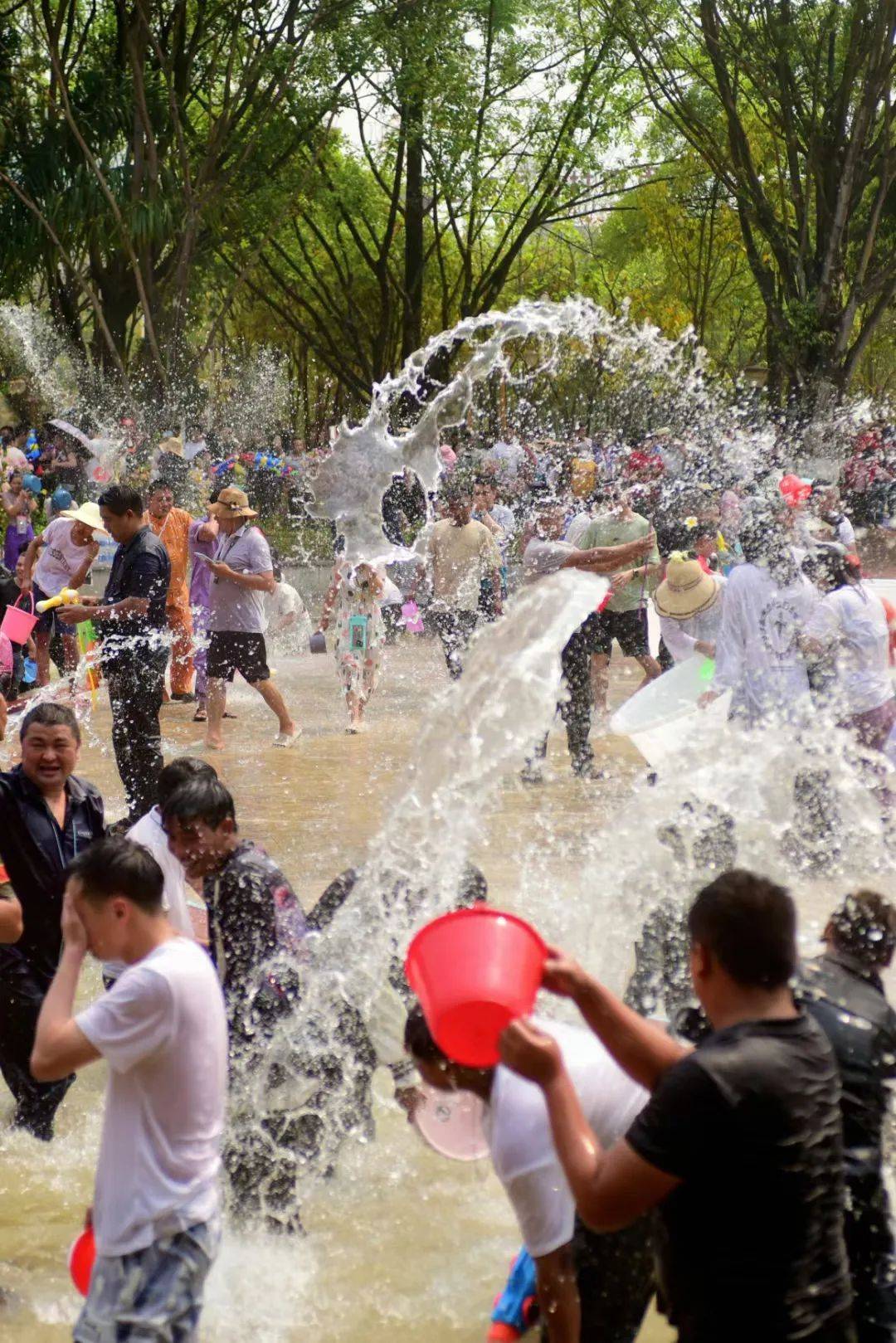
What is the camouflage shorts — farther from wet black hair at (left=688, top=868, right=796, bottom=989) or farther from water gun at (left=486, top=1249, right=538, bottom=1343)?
wet black hair at (left=688, top=868, right=796, bottom=989)

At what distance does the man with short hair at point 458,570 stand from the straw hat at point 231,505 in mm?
1343

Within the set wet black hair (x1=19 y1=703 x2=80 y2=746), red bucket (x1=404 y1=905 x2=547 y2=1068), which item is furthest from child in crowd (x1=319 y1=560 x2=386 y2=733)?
red bucket (x1=404 y1=905 x2=547 y2=1068)

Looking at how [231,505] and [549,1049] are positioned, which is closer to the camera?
[549,1049]

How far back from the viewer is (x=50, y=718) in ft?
15.0

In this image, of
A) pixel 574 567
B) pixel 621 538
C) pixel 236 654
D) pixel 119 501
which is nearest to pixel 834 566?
pixel 574 567

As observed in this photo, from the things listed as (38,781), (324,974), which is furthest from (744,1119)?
(38,781)

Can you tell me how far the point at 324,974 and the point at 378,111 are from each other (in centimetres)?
2348

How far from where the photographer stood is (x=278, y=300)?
3738cm

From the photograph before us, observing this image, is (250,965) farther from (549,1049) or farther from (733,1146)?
(733,1146)

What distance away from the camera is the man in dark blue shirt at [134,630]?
709 cm

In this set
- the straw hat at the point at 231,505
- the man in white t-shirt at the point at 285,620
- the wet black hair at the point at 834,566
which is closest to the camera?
the wet black hair at the point at 834,566

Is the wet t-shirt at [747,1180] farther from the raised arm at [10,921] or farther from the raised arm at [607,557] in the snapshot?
the raised arm at [607,557]

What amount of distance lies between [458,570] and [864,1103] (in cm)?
790

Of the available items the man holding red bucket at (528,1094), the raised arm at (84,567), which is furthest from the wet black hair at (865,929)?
the raised arm at (84,567)
